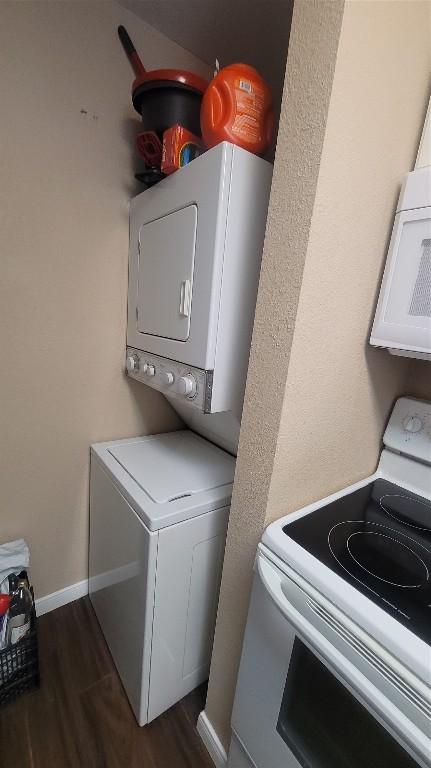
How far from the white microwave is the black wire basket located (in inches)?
79.7

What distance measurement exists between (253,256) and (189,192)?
0.35m

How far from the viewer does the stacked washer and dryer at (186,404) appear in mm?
1154

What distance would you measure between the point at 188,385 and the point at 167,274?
50cm

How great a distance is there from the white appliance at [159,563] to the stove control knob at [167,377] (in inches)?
18.0

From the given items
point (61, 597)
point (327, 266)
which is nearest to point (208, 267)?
point (327, 266)

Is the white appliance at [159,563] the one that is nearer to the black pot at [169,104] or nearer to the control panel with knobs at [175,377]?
the control panel with knobs at [175,377]

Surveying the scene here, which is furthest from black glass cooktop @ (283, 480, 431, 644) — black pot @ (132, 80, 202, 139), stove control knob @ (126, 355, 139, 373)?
black pot @ (132, 80, 202, 139)

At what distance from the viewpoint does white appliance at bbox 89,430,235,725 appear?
1287 millimetres

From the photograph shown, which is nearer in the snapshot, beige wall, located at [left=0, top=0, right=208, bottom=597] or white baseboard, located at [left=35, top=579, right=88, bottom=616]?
beige wall, located at [left=0, top=0, right=208, bottom=597]

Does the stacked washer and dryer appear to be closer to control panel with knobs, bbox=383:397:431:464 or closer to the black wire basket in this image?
the black wire basket

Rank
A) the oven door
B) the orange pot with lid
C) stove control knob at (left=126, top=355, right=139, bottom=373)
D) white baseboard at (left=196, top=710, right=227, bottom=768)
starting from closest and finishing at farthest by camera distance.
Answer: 1. the oven door
2. the orange pot with lid
3. white baseboard at (left=196, top=710, right=227, bottom=768)
4. stove control knob at (left=126, top=355, right=139, bottom=373)

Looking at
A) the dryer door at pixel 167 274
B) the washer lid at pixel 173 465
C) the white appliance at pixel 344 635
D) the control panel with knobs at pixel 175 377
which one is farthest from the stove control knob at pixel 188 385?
the white appliance at pixel 344 635

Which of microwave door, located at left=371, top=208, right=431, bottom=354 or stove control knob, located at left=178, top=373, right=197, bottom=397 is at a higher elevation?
microwave door, located at left=371, top=208, right=431, bottom=354

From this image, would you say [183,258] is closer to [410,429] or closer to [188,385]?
[188,385]
